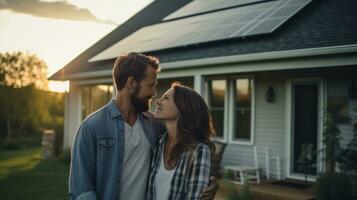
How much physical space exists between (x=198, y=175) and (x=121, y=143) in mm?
551

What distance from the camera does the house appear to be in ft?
28.1

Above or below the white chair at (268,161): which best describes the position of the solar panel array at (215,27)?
above

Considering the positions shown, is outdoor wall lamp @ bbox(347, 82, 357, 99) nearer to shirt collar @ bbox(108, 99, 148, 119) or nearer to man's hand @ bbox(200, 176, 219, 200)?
man's hand @ bbox(200, 176, 219, 200)

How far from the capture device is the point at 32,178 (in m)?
11.3

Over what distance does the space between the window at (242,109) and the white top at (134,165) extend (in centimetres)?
812

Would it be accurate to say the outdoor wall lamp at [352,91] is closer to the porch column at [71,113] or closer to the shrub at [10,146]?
the porch column at [71,113]

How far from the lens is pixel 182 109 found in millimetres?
2883

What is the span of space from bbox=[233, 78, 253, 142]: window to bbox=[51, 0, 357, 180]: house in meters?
0.03

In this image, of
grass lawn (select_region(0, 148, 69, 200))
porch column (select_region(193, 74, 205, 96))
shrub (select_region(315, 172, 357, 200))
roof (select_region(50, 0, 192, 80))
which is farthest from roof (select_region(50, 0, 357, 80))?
roof (select_region(50, 0, 192, 80))

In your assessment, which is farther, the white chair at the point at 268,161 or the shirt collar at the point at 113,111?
the white chair at the point at 268,161

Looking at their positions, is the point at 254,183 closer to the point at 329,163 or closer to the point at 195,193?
the point at 329,163

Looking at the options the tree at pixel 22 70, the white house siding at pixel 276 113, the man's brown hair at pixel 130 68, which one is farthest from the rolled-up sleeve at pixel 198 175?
the tree at pixel 22 70

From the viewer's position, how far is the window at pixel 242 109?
10895mm

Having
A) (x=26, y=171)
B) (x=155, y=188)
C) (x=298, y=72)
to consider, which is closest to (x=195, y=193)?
(x=155, y=188)
